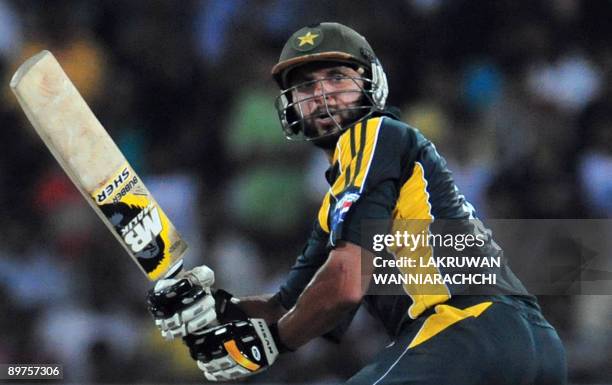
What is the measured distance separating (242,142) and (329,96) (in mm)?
2748

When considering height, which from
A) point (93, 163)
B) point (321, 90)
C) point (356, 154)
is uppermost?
point (321, 90)

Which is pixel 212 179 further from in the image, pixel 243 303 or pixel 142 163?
pixel 243 303

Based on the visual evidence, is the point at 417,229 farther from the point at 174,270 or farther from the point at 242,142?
the point at 242,142

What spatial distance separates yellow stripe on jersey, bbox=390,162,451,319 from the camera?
10.2 ft

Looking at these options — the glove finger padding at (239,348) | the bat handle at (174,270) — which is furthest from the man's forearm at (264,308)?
the glove finger padding at (239,348)

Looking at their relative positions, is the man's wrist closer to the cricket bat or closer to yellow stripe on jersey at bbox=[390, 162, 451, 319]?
yellow stripe on jersey at bbox=[390, 162, 451, 319]

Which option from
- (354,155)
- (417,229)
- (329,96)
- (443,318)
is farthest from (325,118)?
(443,318)

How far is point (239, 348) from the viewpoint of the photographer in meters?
3.16

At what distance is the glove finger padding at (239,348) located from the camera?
3.16 metres

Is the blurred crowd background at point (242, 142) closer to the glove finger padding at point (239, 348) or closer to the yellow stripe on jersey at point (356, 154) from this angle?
the glove finger padding at point (239, 348)

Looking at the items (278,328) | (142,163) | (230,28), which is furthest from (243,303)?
(230,28)

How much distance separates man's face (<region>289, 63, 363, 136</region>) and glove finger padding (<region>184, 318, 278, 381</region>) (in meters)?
0.75

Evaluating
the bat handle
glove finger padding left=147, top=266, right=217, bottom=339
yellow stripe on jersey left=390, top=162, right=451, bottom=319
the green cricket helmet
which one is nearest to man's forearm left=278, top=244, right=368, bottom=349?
yellow stripe on jersey left=390, top=162, right=451, bottom=319

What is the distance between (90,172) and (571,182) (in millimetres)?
3448
